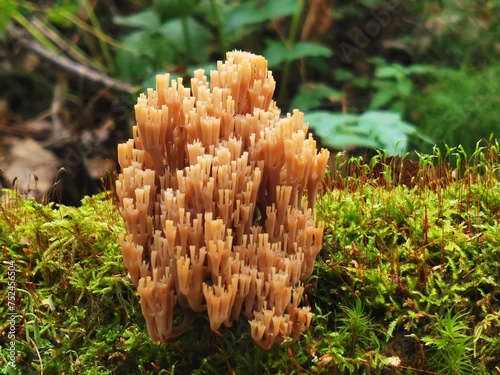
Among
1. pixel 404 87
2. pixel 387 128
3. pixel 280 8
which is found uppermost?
pixel 280 8

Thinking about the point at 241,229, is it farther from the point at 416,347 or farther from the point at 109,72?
the point at 109,72

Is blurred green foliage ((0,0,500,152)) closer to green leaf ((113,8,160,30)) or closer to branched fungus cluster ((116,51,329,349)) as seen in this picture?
green leaf ((113,8,160,30))

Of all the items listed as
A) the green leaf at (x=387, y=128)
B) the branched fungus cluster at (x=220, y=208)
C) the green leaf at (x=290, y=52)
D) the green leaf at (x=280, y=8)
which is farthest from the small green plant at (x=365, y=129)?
the branched fungus cluster at (x=220, y=208)

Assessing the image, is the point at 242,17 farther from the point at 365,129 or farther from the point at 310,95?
the point at 365,129

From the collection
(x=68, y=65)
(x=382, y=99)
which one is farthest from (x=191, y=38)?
(x=382, y=99)

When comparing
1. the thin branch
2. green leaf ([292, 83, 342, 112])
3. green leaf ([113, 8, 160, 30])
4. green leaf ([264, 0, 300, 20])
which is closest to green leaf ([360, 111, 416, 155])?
green leaf ([292, 83, 342, 112])

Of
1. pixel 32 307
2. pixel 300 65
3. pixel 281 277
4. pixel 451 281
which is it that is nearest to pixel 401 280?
pixel 451 281
